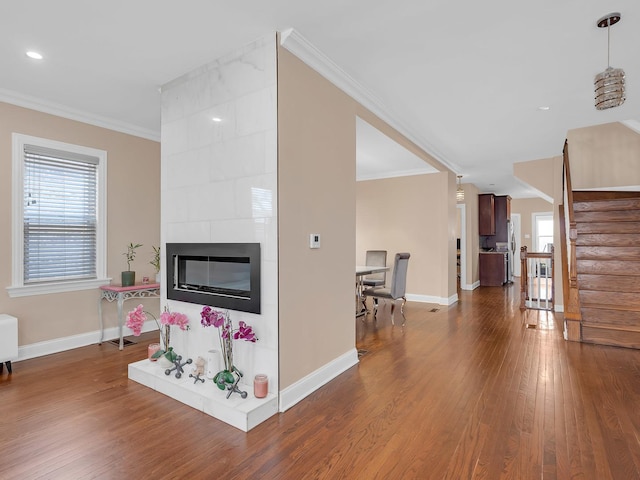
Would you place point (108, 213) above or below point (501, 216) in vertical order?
below

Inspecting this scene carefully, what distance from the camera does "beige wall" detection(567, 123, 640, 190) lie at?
16.6 feet

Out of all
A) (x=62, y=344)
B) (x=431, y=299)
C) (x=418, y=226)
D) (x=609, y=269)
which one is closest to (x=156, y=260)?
(x=62, y=344)

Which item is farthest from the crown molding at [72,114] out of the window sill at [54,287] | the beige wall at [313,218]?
the beige wall at [313,218]

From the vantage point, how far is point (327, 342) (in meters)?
3.00

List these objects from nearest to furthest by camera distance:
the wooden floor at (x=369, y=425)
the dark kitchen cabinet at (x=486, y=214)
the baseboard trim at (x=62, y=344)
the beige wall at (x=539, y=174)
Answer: the wooden floor at (x=369, y=425), the baseboard trim at (x=62, y=344), the beige wall at (x=539, y=174), the dark kitchen cabinet at (x=486, y=214)

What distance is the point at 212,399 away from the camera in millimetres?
2412

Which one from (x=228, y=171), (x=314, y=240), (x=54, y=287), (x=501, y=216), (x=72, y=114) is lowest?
(x=54, y=287)

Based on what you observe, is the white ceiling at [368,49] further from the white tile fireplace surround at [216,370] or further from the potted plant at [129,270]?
the white tile fireplace surround at [216,370]

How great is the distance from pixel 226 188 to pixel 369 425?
76.7 inches

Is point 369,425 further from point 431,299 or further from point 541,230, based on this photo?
point 541,230

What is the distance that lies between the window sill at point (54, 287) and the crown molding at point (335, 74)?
3.32m

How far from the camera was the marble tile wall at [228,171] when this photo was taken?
2.51 metres

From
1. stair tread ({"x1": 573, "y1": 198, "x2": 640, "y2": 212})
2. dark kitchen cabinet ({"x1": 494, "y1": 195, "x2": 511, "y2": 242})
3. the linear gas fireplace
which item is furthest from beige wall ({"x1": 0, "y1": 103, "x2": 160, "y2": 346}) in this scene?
dark kitchen cabinet ({"x1": 494, "y1": 195, "x2": 511, "y2": 242})

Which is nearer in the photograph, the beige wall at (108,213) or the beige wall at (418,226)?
the beige wall at (108,213)
